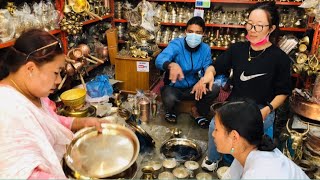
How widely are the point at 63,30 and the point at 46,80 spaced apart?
190 cm

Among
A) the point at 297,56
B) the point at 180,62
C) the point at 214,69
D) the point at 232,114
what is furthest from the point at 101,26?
the point at 232,114

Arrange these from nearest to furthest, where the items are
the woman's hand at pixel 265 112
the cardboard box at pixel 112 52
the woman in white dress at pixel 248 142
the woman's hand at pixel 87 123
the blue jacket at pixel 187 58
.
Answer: the woman in white dress at pixel 248 142 → the woman's hand at pixel 87 123 → the woman's hand at pixel 265 112 → the blue jacket at pixel 187 58 → the cardboard box at pixel 112 52

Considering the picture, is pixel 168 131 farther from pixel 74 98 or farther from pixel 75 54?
pixel 75 54

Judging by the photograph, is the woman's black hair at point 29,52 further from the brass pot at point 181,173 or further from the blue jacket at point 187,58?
the blue jacket at point 187,58

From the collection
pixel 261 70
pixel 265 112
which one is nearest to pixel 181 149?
pixel 265 112

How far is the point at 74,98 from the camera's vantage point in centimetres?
261

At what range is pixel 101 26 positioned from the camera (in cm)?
421

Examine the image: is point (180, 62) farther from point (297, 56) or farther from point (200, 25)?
point (297, 56)

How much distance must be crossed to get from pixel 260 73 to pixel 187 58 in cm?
97

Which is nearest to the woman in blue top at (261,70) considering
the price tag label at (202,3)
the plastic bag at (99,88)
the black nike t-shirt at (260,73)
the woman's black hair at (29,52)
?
the black nike t-shirt at (260,73)

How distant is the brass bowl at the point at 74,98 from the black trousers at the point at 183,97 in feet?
2.81

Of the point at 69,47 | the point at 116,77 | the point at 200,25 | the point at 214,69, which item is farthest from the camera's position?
the point at 116,77

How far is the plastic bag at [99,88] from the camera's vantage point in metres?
3.14

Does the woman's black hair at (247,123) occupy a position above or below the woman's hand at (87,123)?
above
